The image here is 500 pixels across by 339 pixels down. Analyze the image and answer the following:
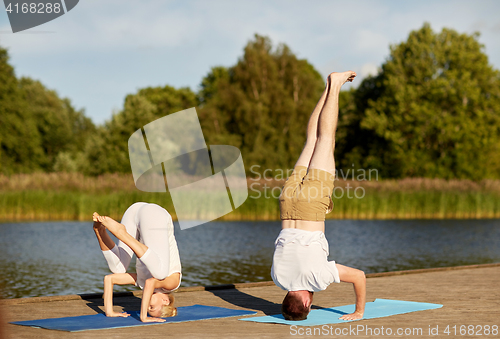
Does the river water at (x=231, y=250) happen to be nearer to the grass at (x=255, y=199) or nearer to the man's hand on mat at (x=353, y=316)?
the grass at (x=255, y=199)

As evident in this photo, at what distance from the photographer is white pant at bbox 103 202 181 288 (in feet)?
16.4

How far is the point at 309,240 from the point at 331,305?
1.29m

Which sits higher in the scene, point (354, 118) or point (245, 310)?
point (354, 118)

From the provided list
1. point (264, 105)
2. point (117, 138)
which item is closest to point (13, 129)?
point (117, 138)

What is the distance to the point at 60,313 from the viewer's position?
18.5 ft

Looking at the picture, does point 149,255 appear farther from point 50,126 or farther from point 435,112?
point 50,126

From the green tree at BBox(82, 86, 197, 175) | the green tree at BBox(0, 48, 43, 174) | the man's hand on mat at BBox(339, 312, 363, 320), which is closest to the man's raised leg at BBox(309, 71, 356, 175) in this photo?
the man's hand on mat at BBox(339, 312, 363, 320)

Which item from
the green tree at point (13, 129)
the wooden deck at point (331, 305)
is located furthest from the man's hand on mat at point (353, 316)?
the green tree at point (13, 129)

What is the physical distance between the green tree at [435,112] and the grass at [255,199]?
13136 mm

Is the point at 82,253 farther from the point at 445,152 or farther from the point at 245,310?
the point at 445,152

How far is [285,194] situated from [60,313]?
242 centimetres

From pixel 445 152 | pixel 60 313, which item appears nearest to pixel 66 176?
pixel 60 313

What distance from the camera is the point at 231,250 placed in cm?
1695

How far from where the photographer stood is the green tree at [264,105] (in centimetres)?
4228
